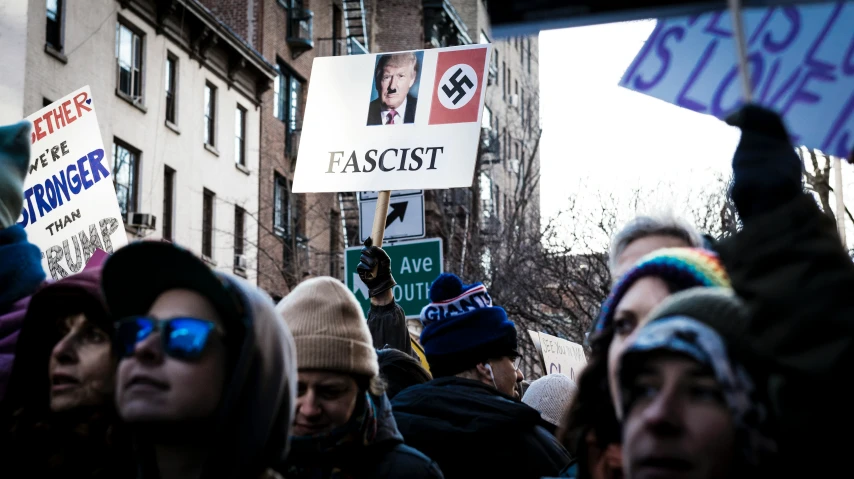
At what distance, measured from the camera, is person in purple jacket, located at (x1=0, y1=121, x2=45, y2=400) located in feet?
11.6

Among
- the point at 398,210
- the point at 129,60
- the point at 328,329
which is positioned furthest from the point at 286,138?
the point at 328,329

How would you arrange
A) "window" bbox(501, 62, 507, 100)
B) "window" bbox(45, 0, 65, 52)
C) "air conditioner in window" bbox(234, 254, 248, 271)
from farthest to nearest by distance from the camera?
"window" bbox(501, 62, 507, 100)
"air conditioner in window" bbox(234, 254, 248, 271)
"window" bbox(45, 0, 65, 52)

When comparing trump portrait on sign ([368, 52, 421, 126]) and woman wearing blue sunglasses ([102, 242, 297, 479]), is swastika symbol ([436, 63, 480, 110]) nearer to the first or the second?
trump portrait on sign ([368, 52, 421, 126])

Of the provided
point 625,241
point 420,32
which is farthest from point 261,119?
point 625,241

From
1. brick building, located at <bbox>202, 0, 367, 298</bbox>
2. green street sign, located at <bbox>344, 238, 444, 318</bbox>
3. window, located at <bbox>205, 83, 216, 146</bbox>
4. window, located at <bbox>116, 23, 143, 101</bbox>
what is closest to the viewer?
green street sign, located at <bbox>344, 238, 444, 318</bbox>

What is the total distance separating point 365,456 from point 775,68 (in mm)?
1747

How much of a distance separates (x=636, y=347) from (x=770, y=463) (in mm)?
331

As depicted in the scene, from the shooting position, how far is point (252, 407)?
280 cm

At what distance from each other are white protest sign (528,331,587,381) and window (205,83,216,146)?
18.9 metres

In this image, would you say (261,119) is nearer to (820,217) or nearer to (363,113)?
(363,113)

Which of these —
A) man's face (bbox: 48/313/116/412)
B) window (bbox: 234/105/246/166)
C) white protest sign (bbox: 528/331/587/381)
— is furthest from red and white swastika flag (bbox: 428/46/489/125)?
window (bbox: 234/105/246/166)

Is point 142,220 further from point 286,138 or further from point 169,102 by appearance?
point 286,138

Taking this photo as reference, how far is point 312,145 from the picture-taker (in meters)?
8.46

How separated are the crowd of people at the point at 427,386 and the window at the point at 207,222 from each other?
25.1 m
